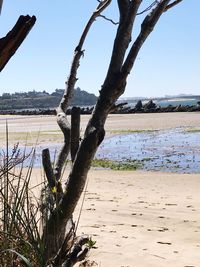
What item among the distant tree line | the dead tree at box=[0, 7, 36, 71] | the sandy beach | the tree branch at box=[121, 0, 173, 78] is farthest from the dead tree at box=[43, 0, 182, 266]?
the distant tree line

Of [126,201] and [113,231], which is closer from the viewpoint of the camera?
[113,231]

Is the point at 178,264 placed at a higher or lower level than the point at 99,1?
lower

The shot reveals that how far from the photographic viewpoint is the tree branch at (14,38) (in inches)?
88.1

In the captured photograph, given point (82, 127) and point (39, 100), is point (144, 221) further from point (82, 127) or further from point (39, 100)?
point (39, 100)

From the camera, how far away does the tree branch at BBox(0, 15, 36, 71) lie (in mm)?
2238

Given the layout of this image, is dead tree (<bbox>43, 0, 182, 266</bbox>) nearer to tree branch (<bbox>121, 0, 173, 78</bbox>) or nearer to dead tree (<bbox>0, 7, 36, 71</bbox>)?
tree branch (<bbox>121, 0, 173, 78</bbox>)

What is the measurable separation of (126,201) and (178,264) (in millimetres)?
4984

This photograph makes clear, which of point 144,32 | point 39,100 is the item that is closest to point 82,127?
point 144,32

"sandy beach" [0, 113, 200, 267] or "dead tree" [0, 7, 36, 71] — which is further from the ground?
"dead tree" [0, 7, 36, 71]

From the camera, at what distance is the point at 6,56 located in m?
2.25

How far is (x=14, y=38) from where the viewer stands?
7.36ft

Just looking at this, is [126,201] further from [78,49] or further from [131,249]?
[78,49]

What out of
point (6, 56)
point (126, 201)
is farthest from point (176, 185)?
point (6, 56)

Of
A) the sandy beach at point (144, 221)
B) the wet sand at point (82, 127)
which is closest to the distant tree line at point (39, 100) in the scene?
the wet sand at point (82, 127)
